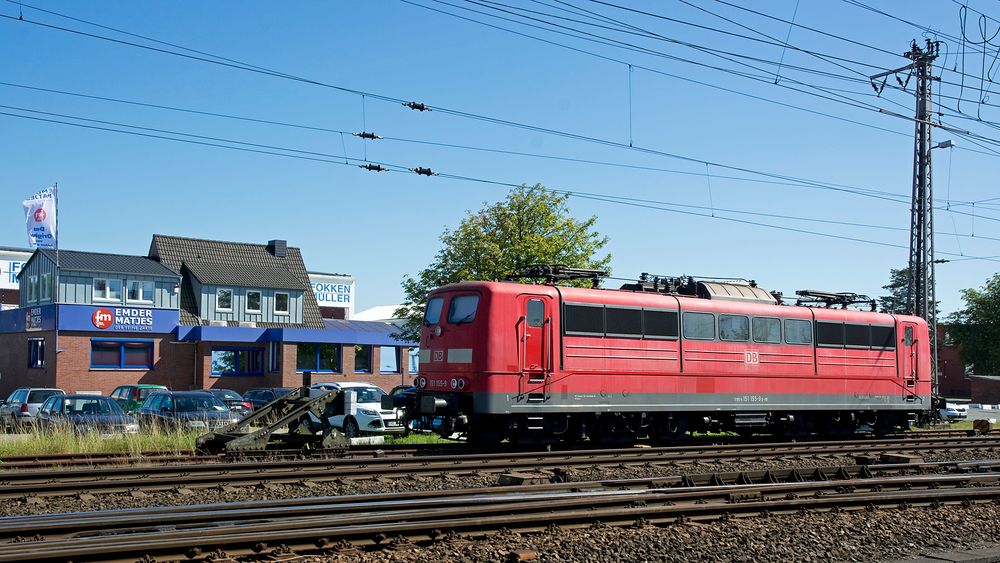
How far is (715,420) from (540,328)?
5593mm

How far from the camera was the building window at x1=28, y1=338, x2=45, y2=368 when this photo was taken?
1554 inches

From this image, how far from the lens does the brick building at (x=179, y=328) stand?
38906 mm

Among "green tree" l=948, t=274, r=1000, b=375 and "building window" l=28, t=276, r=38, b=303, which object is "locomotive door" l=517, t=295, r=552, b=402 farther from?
"green tree" l=948, t=274, r=1000, b=375

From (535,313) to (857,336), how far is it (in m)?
9.98

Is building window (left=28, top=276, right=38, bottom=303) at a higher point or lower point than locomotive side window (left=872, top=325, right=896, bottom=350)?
higher

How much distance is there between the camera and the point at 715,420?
788 inches

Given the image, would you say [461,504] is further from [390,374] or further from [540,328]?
[390,374]

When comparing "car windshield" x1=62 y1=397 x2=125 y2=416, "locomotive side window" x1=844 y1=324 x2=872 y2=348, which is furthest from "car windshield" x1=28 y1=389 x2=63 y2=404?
"locomotive side window" x1=844 y1=324 x2=872 y2=348

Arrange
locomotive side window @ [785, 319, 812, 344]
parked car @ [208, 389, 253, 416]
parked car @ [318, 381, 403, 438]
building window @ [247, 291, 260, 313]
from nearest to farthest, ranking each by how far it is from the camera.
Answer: locomotive side window @ [785, 319, 812, 344] < parked car @ [318, 381, 403, 438] < parked car @ [208, 389, 253, 416] < building window @ [247, 291, 260, 313]

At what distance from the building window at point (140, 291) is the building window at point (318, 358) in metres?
7.27

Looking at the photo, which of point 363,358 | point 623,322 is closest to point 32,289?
point 363,358

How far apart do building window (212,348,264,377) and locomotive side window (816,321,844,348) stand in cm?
2907

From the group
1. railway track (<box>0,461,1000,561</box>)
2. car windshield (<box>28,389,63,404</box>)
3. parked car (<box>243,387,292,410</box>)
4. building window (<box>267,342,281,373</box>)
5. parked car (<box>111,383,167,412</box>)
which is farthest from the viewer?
building window (<box>267,342,281,373</box>)

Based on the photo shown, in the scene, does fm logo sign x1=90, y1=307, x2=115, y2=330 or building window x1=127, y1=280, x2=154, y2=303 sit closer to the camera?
fm logo sign x1=90, y1=307, x2=115, y2=330
